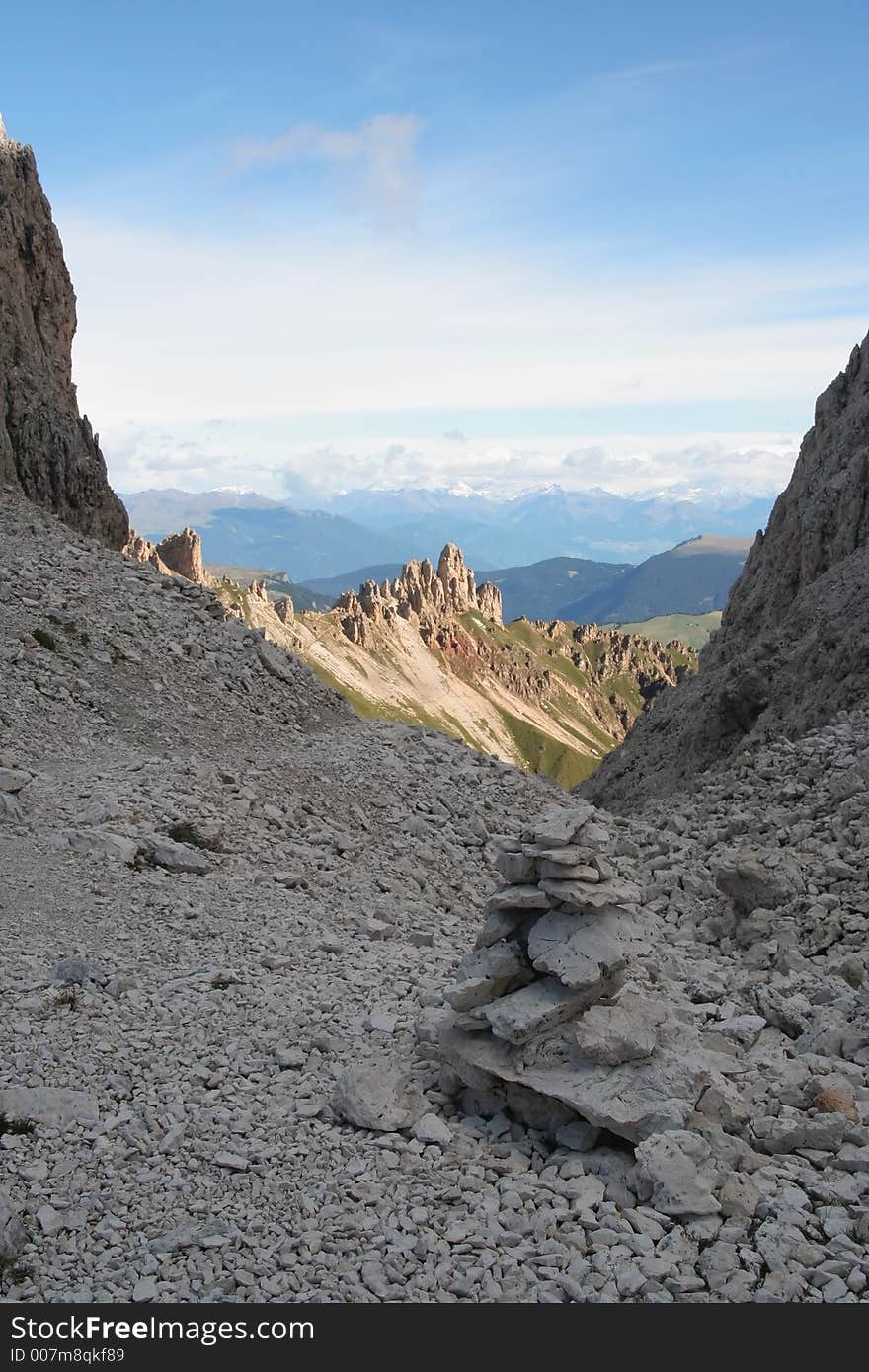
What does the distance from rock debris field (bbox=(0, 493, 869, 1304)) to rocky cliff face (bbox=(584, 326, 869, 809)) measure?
915 centimetres

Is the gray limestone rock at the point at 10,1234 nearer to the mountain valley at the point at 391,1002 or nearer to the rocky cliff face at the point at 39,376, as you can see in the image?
the mountain valley at the point at 391,1002

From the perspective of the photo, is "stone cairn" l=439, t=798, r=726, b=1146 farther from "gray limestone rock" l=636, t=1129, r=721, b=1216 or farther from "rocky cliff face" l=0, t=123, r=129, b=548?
"rocky cliff face" l=0, t=123, r=129, b=548

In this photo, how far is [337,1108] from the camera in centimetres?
1139

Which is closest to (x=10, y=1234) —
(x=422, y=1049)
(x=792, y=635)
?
Answer: (x=422, y=1049)

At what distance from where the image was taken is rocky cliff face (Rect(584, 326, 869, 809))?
32562 millimetres

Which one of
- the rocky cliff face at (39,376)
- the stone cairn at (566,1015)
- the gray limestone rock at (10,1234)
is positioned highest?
the rocky cliff face at (39,376)

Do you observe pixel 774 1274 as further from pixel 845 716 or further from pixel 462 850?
pixel 845 716

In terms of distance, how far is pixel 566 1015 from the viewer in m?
11.5

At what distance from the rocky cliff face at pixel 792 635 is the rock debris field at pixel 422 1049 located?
30.0 ft

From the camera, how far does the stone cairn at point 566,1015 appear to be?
10.6 metres

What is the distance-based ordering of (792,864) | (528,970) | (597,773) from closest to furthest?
1. (528,970)
2. (792,864)
3. (597,773)

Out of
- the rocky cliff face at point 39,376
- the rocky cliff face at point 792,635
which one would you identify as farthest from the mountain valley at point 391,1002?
the rocky cliff face at point 39,376
